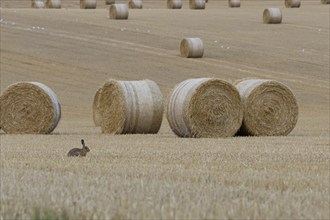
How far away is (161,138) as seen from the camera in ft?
51.6

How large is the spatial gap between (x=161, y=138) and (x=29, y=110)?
3386 millimetres

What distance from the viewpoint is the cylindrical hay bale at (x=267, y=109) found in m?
17.0

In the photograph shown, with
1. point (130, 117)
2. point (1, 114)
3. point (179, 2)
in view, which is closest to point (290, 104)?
point (130, 117)

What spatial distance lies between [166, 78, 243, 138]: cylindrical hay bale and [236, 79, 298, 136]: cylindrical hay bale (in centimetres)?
50

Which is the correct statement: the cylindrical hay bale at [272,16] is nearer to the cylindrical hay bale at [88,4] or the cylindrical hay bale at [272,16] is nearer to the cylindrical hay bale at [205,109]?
the cylindrical hay bale at [88,4]

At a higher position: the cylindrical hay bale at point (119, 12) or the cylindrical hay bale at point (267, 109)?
the cylindrical hay bale at point (267, 109)

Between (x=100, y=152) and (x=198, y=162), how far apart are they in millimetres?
2177

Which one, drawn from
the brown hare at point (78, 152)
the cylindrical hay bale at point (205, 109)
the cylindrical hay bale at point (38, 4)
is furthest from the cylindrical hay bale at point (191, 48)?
the brown hare at point (78, 152)

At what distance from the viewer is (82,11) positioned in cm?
4584

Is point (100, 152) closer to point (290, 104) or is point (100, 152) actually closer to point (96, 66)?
point (290, 104)

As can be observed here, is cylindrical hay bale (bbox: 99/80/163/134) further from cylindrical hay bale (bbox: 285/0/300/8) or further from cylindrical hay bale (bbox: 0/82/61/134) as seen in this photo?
cylindrical hay bale (bbox: 285/0/300/8)

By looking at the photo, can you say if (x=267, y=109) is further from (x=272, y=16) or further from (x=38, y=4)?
(x=38, y=4)

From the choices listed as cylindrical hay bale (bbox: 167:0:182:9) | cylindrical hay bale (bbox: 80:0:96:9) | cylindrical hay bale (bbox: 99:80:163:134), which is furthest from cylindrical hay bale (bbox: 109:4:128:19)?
cylindrical hay bale (bbox: 99:80:163:134)

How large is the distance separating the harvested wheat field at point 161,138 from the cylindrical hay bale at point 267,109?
66 centimetres
